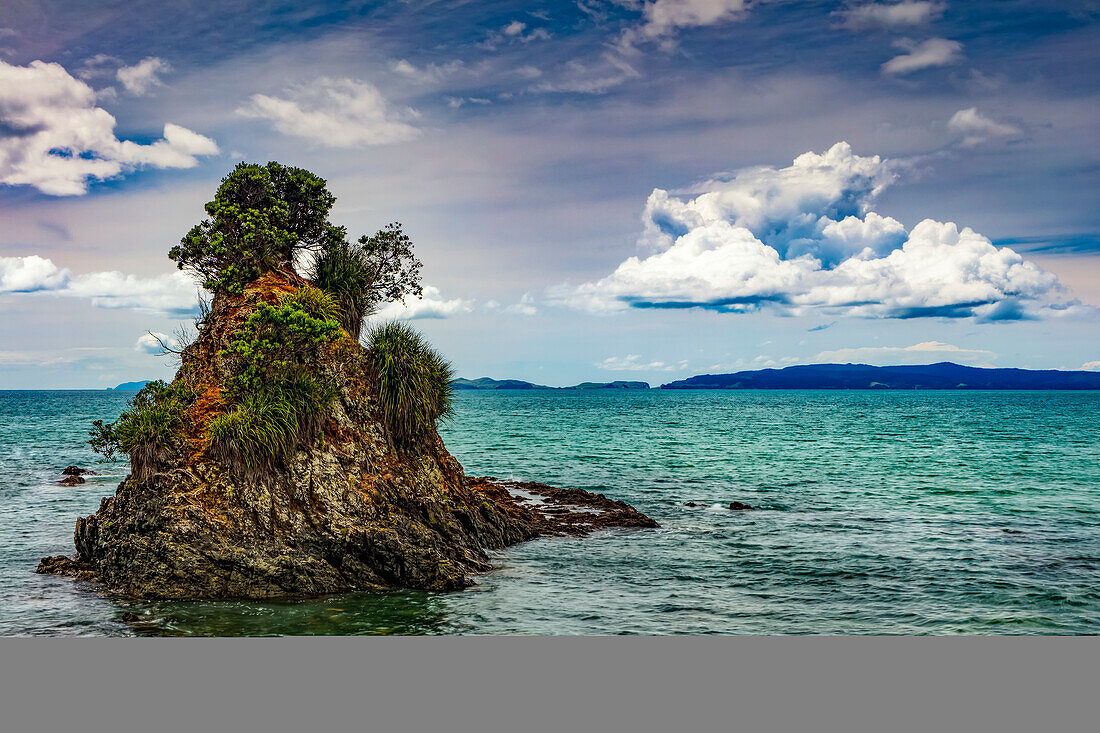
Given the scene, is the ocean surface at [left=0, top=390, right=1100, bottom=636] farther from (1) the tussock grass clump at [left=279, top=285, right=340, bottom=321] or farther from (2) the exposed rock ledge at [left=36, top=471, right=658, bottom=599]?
(1) the tussock grass clump at [left=279, top=285, right=340, bottom=321]

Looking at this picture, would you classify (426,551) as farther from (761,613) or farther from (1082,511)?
(1082,511)

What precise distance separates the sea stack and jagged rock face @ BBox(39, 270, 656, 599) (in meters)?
0.03

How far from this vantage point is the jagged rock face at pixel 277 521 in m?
17.6

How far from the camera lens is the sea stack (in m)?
17.8

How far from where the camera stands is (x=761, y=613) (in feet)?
57.4

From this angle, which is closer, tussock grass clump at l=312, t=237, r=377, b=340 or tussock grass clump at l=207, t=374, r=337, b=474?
tussock grass clump at l=207, t=374, r=337, b=474

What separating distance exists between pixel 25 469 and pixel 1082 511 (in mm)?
52312

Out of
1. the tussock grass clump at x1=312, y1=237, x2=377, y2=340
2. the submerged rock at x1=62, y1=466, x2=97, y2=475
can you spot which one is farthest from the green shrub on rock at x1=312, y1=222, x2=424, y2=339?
the submerged rock at x1=62, y1=466, x2=97, y2=475

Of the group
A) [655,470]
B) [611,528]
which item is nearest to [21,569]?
[611,528]

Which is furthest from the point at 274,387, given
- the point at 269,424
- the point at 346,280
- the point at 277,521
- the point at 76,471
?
the point at 76,471

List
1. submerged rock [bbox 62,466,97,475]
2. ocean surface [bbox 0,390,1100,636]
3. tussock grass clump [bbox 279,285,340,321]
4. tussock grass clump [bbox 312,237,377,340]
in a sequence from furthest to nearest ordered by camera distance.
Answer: submerged rock [bbox 62,466,97,475], tussock grass clump [bbox 312,237,377,340], tussock grass clump [bbox 279,285,340,321], ocean surface [bbox 0,390,1100,636]

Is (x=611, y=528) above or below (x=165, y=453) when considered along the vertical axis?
below

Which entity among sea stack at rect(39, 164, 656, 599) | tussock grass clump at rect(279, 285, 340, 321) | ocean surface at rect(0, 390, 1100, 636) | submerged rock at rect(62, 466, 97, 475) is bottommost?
ocean surface at rect(0, 390, 1100, 636)

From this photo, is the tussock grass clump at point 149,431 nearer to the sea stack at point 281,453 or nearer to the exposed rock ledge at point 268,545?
the sea stack at point 281,453
